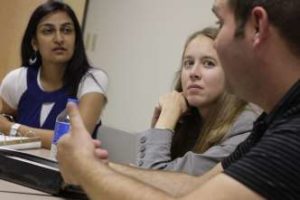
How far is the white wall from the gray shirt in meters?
1.75

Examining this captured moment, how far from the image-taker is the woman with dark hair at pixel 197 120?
60.6 inches

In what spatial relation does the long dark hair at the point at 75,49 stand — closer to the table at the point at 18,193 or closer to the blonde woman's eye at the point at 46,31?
the blonde woman's eye at the point at 46,31

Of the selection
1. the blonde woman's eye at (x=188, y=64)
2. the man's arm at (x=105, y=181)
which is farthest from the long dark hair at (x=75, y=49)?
the man's arm at (x=105, y=181)

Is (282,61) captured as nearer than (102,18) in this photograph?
Yes

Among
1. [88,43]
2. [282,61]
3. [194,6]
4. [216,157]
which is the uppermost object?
[282,61]

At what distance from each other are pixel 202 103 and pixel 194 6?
1826 mm

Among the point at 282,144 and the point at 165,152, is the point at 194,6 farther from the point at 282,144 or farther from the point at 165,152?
the point at 282,144

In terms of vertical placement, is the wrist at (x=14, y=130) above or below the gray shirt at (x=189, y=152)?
below

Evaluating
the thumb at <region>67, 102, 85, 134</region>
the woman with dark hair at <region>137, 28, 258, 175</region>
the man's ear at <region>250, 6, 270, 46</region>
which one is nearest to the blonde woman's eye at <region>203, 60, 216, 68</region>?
the woman with dark hair at <region>137, 28, 258, 175</region>

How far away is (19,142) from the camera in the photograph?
5.89 ft

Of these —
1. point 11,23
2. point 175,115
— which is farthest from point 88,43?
→ point 175,115

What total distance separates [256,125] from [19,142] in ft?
3.58

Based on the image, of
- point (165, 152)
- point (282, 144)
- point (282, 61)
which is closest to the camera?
point (282, 144)

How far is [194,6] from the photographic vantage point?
338 centimetres
